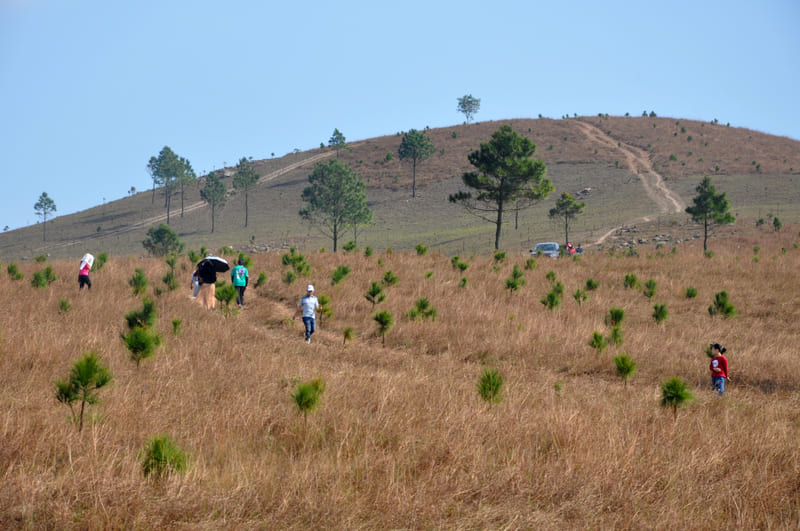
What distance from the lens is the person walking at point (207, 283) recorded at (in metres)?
14.7

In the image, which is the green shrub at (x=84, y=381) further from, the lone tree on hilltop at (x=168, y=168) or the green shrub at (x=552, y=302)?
the lone tree on hilltop at (x=168, y=168)

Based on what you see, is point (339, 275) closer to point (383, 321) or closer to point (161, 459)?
point (383, 321)

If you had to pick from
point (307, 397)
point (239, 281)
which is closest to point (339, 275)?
point (239, 281)

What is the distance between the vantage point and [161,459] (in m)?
3.87

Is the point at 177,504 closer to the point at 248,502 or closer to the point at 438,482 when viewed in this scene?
the point at 248,502

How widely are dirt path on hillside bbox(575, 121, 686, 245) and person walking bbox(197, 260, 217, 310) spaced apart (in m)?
41.7

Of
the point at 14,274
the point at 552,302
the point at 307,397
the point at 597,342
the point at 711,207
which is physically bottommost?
the point at 597,342

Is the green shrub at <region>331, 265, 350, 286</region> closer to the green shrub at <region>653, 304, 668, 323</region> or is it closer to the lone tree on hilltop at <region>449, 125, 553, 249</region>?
the green shrub at <region>653, 304, 668, 323</region>

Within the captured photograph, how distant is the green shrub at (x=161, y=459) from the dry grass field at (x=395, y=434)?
111mm

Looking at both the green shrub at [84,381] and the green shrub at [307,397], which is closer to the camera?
the green shrub at [84,381]

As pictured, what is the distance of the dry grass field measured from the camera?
3572 mm

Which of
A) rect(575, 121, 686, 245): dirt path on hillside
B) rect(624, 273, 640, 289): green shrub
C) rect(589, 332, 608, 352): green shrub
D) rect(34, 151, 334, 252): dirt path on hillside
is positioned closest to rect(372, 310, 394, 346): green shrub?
rect(589, 332, 608, 352): green shrub

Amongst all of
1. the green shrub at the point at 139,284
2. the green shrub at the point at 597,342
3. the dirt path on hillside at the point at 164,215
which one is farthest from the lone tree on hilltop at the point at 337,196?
the green shrub at the point at 597,342

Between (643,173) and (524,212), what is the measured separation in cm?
2064
